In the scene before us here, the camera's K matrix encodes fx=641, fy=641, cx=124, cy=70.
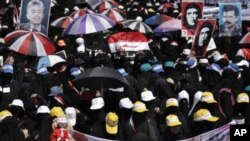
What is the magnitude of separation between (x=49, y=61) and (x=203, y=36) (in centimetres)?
339

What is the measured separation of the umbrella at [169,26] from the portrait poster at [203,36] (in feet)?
9.60

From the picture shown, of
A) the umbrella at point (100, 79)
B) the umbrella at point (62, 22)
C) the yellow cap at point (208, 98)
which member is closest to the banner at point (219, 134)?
the yellow cap at point (208, 98)

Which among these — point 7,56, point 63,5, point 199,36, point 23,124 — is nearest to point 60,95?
point 23,124

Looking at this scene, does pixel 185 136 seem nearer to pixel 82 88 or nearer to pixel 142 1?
pixel 82 88

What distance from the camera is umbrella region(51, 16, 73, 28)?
53.0 feet

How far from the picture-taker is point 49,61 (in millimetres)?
11398

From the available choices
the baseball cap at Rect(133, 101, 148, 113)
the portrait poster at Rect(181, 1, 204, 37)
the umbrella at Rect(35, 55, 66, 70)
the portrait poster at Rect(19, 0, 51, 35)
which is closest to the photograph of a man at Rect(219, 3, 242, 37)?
the portrait poster at Rect(181, 1, 204, 37)

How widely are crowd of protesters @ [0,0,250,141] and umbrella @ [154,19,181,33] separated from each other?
2397 mm

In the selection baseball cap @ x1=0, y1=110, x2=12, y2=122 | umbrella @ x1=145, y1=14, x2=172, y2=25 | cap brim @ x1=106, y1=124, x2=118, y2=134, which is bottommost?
umbrella @ x1=145, y1=14, x2=172, y2=25

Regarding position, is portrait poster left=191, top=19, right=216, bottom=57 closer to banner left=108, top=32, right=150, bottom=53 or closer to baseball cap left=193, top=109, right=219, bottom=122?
banner left=108, top=32, right=150, bottom=53

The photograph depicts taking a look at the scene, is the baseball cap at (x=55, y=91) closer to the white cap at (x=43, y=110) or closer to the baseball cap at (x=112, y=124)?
the white cap at (x=43, y=110)

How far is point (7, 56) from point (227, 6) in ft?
17.3

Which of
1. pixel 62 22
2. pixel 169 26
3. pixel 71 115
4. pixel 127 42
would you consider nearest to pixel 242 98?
Answer: pixel 71 115

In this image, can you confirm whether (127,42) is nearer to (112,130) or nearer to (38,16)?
(38,16)
